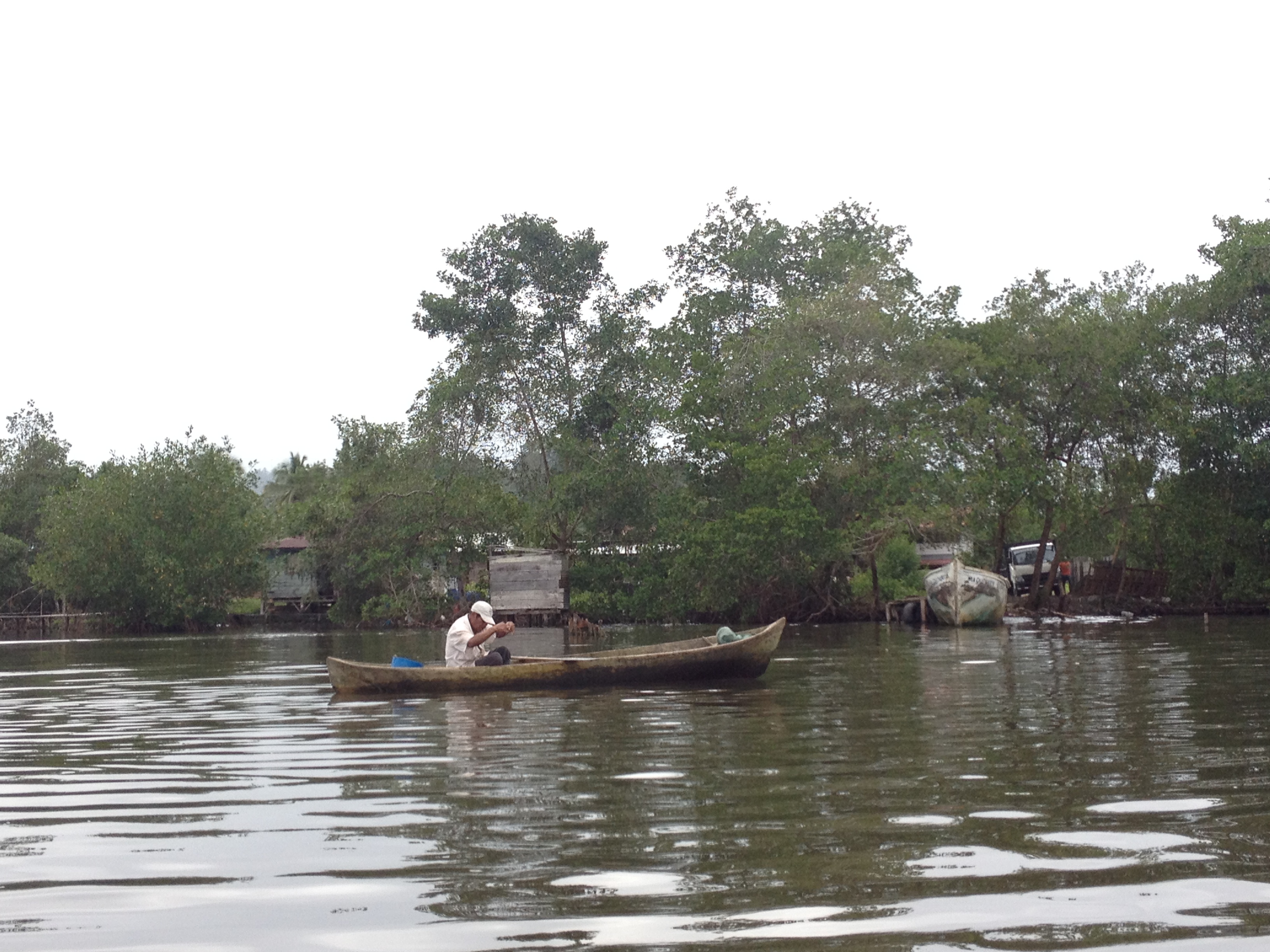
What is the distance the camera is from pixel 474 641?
1376 cm

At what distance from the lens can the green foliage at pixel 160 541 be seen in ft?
140

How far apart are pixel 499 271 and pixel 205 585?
14262mm

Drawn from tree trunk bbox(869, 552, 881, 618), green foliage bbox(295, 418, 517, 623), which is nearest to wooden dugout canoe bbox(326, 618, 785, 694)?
tree trunk bbox(869, 552, 881, 618)

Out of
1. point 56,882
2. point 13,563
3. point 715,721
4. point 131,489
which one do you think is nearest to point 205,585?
point 131,489

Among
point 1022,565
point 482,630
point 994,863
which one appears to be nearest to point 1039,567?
point 1022,565

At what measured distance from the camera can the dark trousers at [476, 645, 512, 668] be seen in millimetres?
13820

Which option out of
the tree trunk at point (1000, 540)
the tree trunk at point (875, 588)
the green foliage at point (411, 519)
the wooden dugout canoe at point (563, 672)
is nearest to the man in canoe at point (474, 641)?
the wooden dugout canoe at point (563, 672)

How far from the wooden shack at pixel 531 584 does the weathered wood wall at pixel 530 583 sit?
11mm

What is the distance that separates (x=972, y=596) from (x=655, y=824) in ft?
82.9

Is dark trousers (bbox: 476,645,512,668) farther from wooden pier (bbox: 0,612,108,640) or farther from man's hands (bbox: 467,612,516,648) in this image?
wooden pier (bbox: 0,612,108,640)

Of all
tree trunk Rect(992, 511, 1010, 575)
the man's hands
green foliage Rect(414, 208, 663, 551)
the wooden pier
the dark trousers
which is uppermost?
green foliage Rect(414, 208, 663, 551)

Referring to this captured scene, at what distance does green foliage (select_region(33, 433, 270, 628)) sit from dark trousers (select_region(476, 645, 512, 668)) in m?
31.1

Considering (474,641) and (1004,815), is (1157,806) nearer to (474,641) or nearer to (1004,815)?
(1004,815)

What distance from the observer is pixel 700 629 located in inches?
1297
